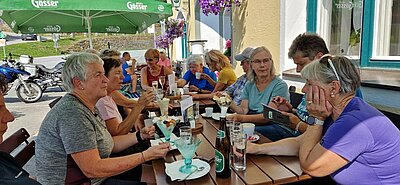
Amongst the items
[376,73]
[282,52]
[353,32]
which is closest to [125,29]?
[282,52]

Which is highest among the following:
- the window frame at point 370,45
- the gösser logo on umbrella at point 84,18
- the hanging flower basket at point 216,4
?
the hanging flower basket at point 216,4

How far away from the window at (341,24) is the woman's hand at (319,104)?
2116mm

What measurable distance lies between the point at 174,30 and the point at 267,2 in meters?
5.94

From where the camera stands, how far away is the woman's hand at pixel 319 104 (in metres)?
1.52

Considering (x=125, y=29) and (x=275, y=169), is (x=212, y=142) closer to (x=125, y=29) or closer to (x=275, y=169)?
(x=275, y=169)

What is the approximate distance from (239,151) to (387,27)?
2.24 meters

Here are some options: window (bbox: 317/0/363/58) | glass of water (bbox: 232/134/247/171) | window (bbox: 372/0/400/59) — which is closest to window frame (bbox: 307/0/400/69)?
window (bbox: 372/0/400/59)

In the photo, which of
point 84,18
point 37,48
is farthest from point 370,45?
point 37,48

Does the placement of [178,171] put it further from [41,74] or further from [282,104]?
[41,74]

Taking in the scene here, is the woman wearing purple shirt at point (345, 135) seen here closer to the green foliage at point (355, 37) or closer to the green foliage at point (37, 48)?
the green foliage at point (355, 37)

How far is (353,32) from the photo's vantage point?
338 centimetres

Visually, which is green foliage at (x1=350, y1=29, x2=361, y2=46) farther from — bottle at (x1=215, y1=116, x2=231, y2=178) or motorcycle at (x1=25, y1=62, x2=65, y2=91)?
motorcycle at (x1=25, y1=62, x2=65, y2=91)

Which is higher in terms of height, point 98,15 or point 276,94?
point 98,15

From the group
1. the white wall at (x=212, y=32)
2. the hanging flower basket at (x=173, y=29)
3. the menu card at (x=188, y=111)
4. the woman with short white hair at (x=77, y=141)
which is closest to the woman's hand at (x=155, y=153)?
the woman with short white hair at (x=77, y=141)
